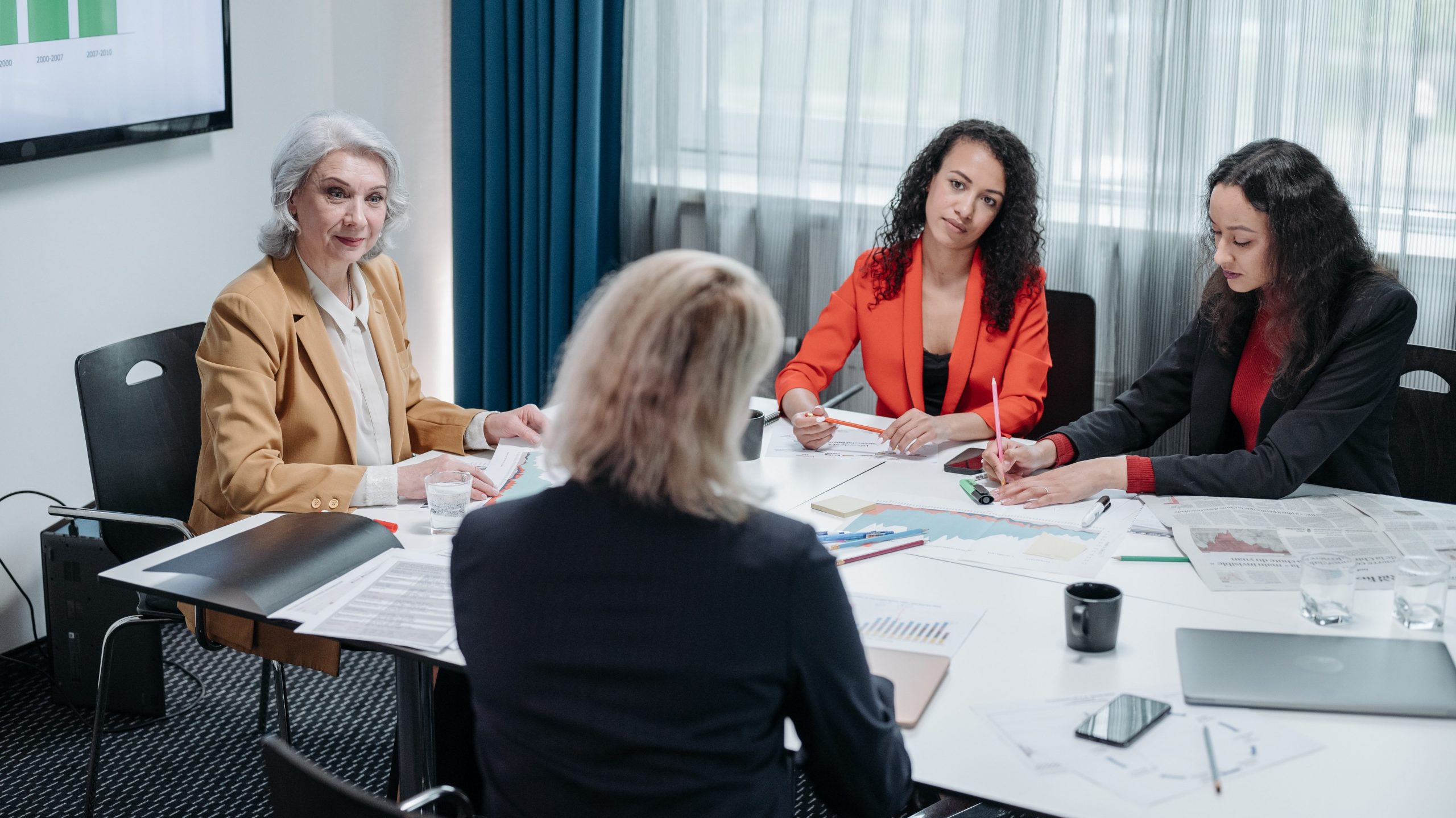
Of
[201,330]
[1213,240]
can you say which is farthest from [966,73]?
[201,330]

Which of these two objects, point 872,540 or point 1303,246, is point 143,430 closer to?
point 872,540

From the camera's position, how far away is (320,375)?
6.98ft

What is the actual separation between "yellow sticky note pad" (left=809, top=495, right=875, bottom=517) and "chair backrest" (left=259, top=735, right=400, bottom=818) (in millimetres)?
1045

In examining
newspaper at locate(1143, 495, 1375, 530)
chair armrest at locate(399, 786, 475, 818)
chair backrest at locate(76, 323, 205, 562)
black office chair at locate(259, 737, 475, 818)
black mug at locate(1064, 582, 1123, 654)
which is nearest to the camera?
black office chair at locate(259, 737, 475, 818)

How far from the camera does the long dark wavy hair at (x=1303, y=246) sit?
210cm

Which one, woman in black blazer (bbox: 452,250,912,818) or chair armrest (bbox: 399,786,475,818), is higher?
woman in black blazer (bbox: 452,250,912,818)

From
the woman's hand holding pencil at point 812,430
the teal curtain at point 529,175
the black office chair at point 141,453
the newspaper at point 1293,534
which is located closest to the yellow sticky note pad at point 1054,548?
the newspaper at point 1293,534

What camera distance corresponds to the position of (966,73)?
3.18 m

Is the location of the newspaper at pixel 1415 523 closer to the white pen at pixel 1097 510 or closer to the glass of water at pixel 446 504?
the white pen at pixel 1097 510

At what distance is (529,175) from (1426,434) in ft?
8.10

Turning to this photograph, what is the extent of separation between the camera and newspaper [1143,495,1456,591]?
171cm

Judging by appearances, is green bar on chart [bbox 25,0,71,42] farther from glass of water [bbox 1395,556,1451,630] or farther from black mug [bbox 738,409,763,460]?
glass of water [bbox 1395,556,1451,630]

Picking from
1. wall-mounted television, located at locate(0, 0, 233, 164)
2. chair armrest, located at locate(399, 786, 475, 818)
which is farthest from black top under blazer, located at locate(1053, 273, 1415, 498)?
wall-mounted television, located at locate(0, 0, 233, 164)

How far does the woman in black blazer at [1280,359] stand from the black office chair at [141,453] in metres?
1.48
